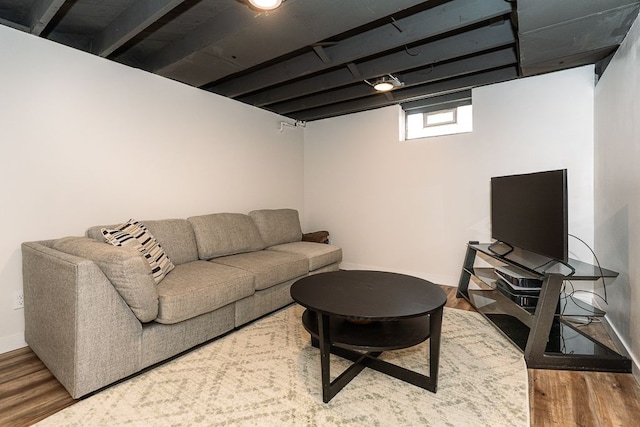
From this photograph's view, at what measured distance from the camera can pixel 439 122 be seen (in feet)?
12.3

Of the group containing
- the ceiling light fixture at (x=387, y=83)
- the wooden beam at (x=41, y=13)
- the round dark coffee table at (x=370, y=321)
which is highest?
the wooden beam at (x=41, y=13)

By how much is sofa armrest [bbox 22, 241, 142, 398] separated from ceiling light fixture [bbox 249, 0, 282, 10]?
172 centimetres

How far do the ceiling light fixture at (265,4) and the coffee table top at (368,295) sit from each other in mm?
1736

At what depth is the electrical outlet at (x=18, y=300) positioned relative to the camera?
214 centimetres

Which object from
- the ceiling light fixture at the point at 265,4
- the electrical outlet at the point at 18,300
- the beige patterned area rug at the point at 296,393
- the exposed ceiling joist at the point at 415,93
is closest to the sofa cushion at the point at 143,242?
the beige patterned area rug at the point at 296,393

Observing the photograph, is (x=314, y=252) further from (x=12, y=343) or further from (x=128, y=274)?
(x=12, y=343)

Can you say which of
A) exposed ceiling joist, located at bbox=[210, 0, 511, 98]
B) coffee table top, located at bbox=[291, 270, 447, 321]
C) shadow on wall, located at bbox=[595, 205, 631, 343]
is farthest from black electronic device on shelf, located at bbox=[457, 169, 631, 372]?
exposed ceiling joist, located at bbox=[210, 0, 511, 98]

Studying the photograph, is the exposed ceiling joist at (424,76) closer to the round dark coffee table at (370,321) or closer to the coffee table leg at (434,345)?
the round dark coffee table at (370,321)

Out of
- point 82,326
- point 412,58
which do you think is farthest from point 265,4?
point 82,326

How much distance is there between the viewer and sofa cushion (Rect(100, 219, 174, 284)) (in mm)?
2076

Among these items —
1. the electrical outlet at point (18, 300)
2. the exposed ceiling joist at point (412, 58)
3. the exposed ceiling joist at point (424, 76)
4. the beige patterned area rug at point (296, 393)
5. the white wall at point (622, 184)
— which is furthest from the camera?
the exposed ceiling joist at point (424, 76)

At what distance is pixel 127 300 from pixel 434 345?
1.70m

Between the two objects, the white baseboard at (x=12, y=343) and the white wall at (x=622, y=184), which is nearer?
the white wall at (x=622, y=184)

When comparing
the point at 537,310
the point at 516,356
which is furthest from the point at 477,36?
the point at 516,356
